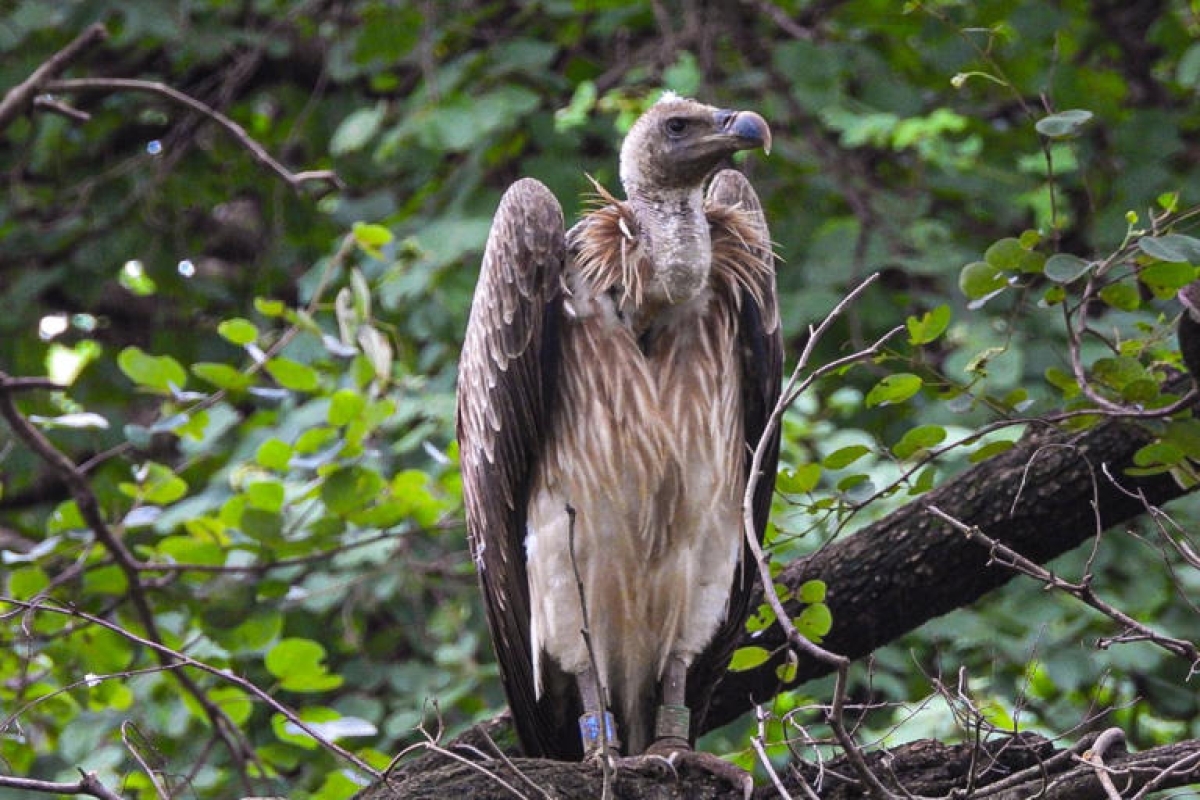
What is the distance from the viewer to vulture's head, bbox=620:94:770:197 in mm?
4531

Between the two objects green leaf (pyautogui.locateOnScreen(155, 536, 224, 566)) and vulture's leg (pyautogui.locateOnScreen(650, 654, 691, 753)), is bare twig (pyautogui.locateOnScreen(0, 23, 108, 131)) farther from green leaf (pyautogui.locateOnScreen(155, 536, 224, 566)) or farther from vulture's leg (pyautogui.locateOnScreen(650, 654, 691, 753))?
vulture's leg (pyautogui.locateOnScreen(650, 654, 691, 753))

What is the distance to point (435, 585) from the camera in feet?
22.4

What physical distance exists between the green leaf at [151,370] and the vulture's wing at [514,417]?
3.42 ft

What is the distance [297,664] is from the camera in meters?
4.98

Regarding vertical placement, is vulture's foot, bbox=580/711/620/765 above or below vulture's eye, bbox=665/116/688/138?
below

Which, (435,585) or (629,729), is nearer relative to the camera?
(629,729)

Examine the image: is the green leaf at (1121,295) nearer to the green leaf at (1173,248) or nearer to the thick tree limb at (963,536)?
the green leaf at (1173,248)

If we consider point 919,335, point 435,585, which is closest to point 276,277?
point 435,585

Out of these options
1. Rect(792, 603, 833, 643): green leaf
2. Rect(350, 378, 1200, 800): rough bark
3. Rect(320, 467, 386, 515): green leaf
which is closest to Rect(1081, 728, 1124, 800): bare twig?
Rect(792, 603, 833, 643): green leaf

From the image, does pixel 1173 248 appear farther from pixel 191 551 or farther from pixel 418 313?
pixel 418 313

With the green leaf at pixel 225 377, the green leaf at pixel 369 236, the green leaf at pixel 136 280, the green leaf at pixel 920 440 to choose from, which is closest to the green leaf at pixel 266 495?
the green leaf at pixel 225 377

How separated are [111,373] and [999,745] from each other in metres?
5.11

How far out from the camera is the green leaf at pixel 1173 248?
3.74 meters

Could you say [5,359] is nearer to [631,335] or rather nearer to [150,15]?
[150,15]
